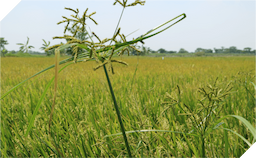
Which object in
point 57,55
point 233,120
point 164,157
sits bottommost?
point 164,157

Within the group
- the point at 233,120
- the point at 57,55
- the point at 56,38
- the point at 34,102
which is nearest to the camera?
the point at 57,55

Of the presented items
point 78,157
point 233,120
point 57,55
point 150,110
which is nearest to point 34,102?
point 78,157

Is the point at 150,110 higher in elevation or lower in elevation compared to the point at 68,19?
lower

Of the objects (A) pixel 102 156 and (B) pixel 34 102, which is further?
(B) pixel 34 102

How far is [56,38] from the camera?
35 centimetres

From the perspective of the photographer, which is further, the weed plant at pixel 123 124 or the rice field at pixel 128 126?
the rice field at pixel 128 126

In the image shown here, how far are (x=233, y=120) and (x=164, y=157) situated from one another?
0.62 metres

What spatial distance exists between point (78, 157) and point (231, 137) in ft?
2.79

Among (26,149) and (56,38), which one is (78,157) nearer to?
(26,149)

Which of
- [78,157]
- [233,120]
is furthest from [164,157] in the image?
[233,120]

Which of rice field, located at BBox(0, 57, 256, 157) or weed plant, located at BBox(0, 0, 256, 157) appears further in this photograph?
rice field, located at BBox(0, 57, 256, 157)

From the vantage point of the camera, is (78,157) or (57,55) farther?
(78,157)

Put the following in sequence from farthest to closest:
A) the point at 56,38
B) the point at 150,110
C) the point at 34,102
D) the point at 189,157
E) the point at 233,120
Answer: the point at 34,102, the point at 150,110, the point at 233,120, the point at 189,157, the point at 56,38

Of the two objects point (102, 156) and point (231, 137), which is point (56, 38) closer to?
point (102, 156)
